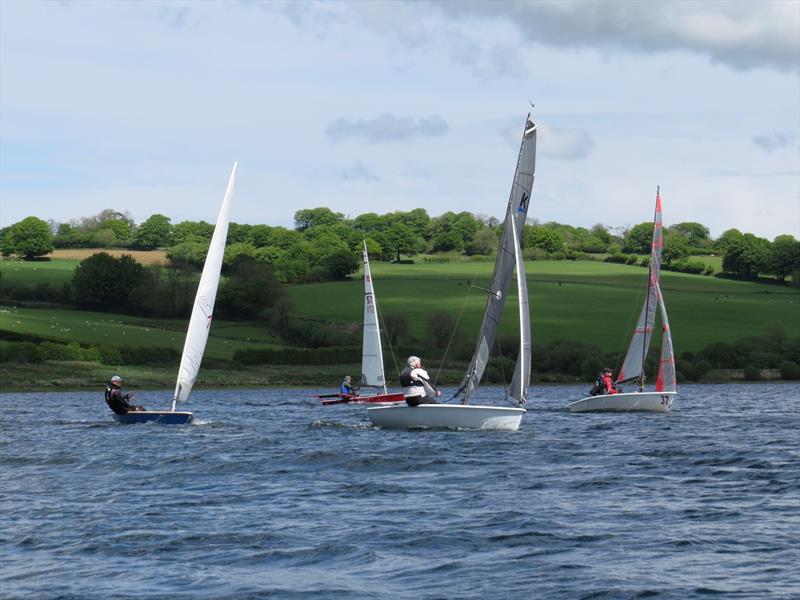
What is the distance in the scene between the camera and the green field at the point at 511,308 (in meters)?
109

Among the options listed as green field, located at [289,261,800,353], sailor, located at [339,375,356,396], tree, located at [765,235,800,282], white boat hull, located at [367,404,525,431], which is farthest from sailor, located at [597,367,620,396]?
tree, located at [765,235,800,282]

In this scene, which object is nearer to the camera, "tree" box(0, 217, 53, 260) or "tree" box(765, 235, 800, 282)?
"tree" box(765, 235, 800, 282)

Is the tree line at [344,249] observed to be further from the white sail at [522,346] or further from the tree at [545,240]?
the white sail at [522,346]

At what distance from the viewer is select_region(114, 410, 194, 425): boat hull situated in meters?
40.9

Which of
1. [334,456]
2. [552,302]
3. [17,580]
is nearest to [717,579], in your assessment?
[17,580]

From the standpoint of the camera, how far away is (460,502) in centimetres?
2267

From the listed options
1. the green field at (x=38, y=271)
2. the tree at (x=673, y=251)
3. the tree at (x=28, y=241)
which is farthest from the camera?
the tree at (x=28, y=241)

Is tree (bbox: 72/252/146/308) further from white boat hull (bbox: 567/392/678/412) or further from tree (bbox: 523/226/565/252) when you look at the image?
white boat hull (bbox: 567/392/678/412)

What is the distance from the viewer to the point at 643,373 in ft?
173

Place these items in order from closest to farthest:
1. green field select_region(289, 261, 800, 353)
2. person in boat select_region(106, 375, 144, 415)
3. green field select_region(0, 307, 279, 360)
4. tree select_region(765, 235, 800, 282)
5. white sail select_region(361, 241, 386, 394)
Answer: person in boat select_region(106, 375, 144, 415)
white sail select_region(361, 241, 386, 394)
green field select_region(0, 307, 279, 360)
green field select_region(289, 261, 800, 353)
tree select_region(765, 235, 800, 282)

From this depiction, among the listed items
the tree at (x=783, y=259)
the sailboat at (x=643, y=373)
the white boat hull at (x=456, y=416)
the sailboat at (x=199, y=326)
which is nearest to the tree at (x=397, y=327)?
the sailboat at (x=643, y=373)

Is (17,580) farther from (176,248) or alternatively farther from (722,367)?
(176,248)

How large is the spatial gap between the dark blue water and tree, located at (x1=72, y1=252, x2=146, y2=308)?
88620mm

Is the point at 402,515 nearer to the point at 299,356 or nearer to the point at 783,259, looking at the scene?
the point at 299,356
